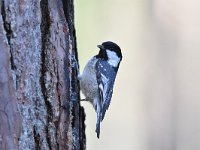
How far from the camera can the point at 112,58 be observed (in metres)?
3.14

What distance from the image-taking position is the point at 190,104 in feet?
17.2

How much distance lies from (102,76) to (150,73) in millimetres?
2223

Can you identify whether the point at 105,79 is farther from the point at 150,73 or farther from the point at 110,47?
the point at 150,73

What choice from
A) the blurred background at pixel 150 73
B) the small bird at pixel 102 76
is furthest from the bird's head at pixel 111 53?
the blurred background at pixel 150 73

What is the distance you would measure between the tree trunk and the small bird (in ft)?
2.58

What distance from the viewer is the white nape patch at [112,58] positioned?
3.12 m

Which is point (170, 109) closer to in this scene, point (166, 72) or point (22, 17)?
point (166, 72)

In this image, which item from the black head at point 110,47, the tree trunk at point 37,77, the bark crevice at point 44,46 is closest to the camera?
the tree trunk at point 37,77

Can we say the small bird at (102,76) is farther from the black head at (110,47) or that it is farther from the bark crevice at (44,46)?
the bark crevice at (44,46)

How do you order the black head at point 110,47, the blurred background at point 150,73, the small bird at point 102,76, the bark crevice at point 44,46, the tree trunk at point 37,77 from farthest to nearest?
1. the blurred background at point 150,73
2. the black head at point 110,47
3. the small bird at point 102,76
4. the bark crevice at point 44,46
5. the tree trunk at point 37,77

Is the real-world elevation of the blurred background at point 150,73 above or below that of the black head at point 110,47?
below

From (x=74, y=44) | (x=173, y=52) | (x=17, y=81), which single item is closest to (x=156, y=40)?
(x=173, y=52)

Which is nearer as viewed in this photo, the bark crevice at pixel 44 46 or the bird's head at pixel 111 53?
the bark crevice at pixel 44 46

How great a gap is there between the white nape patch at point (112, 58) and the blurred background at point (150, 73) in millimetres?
1990
